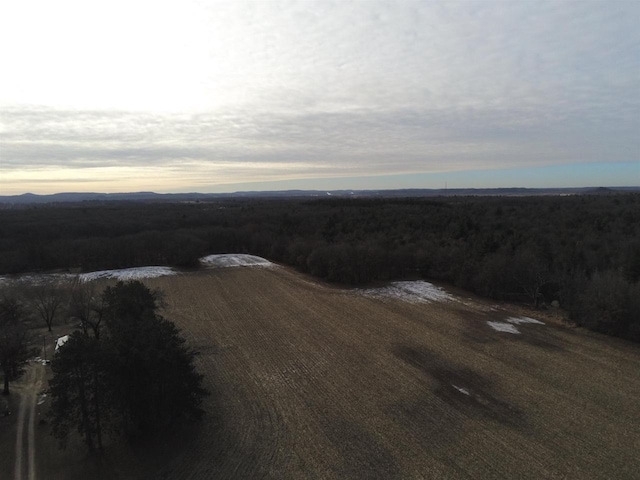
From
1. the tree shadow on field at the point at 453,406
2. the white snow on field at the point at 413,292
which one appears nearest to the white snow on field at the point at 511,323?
the white snow on field at the point at 413,292

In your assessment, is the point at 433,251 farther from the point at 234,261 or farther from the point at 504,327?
the point at 234,261

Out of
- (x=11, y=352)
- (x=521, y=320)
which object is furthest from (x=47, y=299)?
(x=521, y=320)

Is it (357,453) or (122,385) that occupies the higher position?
(122,385)

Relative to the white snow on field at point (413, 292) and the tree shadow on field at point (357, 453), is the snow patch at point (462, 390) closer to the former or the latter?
the tree shadow on field at point (357, 453)

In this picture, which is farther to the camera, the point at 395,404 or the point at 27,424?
the point at 395,404

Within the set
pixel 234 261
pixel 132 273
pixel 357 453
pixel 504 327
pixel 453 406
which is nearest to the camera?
pixel 357 453

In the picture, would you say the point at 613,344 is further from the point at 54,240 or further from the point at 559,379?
the point at 54,240

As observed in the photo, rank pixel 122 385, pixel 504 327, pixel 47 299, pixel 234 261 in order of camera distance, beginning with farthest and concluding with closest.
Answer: pixel 234 261, pixel 47 299, pixel 504 327, pixel 122 385
